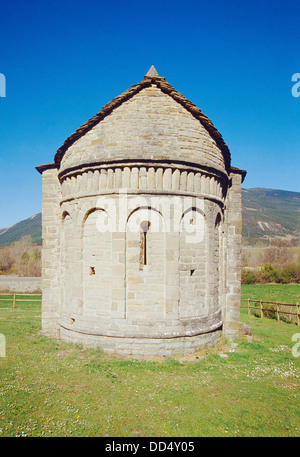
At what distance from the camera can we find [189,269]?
32.7 feet

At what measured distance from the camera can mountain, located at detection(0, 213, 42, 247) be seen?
117m

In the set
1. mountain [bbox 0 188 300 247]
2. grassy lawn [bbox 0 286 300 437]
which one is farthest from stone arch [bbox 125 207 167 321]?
mountain [bbox 0 188 300 247]

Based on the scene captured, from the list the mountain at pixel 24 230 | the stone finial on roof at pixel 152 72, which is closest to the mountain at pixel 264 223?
the mountain at pixel 24 230

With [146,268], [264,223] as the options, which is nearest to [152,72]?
[146,268]

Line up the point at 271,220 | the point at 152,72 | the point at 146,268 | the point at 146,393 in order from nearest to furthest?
the point at 146,393 → the point at 146,268 → the point at 152,72 → the point at 271,220

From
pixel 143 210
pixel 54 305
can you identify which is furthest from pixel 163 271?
pixel 54 305

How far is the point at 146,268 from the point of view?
9.61 meters

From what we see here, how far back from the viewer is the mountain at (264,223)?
9794 cm

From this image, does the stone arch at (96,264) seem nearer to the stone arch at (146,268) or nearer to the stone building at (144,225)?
the stone building at (144,225)

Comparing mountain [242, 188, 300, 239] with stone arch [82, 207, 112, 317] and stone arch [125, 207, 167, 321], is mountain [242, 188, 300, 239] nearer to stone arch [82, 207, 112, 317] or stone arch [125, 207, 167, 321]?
stone arch [125, 207, 167, 321]

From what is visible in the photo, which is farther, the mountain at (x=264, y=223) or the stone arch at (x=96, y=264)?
the mountain at (x=264, y=223)

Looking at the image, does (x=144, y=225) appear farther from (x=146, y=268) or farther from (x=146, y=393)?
(x=146, y=393)

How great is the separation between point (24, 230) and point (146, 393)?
13375cm

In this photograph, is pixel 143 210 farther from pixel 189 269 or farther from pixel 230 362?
pixel 230 362
